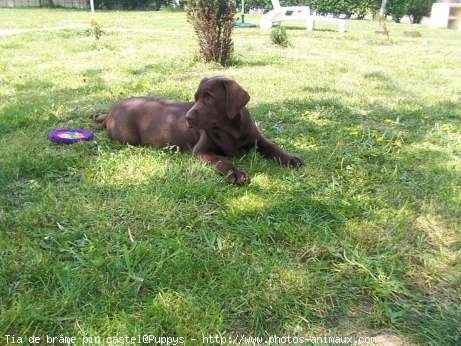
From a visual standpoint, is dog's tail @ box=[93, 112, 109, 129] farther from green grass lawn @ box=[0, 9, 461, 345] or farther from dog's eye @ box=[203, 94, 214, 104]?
dog's eye @ box=[203, 94, 214, 104]

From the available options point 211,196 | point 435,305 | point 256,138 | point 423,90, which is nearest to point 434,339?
point 435,305

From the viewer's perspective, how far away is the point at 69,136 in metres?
4.01

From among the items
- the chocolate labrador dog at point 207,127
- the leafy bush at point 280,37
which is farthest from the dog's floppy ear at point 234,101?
the leafy bush at point 280,37

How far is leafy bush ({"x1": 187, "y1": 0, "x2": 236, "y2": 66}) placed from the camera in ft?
24.8

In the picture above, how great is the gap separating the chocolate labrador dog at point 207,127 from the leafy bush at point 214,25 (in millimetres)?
3989

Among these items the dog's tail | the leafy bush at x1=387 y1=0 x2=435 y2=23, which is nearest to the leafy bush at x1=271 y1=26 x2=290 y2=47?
the dog's tail

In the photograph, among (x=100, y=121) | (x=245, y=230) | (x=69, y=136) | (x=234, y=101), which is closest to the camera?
(x=245, y=230)

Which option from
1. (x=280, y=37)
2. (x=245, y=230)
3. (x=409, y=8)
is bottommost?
(x=245, y=230)

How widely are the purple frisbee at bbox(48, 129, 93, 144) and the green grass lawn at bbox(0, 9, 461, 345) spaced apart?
0.09 m

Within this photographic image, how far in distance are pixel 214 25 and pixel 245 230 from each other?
590cm

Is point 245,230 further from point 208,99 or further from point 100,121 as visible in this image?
point 100,121

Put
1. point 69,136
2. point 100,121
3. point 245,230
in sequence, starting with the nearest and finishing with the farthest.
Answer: point 245,230, point 69,136, point 100,121

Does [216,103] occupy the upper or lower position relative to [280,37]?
lower

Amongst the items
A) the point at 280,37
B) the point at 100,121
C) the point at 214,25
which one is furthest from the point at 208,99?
the point at 280,37
